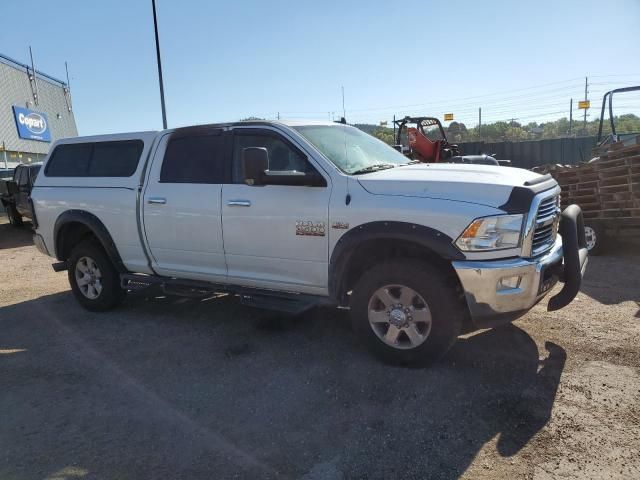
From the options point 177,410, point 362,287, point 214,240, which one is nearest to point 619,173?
point 362,287

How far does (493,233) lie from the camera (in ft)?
11.6

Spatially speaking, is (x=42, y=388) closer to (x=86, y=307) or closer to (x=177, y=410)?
(x=177, y=410)

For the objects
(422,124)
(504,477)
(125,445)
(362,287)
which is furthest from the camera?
(422,124)

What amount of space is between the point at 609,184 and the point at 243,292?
5.97 m

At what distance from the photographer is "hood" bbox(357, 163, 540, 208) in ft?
11.8

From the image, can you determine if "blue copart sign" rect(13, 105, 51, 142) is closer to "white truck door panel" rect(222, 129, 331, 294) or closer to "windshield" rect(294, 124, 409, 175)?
"white truck door panel" rect(222, 129, 331, 294)

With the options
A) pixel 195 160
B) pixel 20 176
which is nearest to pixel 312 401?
pixel 195 160

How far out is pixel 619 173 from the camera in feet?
24.6

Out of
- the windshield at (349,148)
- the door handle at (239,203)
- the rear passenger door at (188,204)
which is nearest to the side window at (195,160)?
the rear passenger door at (188,204)

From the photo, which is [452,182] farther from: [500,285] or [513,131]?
[513,131]

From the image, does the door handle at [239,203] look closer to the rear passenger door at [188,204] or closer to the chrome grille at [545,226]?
the rear passenger door at [188,204]

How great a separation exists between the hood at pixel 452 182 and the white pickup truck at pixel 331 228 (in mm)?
11

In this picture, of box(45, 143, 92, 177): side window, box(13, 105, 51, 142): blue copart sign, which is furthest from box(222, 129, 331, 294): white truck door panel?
box(13, 105, 51, 142): blue copart sign

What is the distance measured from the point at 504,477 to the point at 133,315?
456 cm
